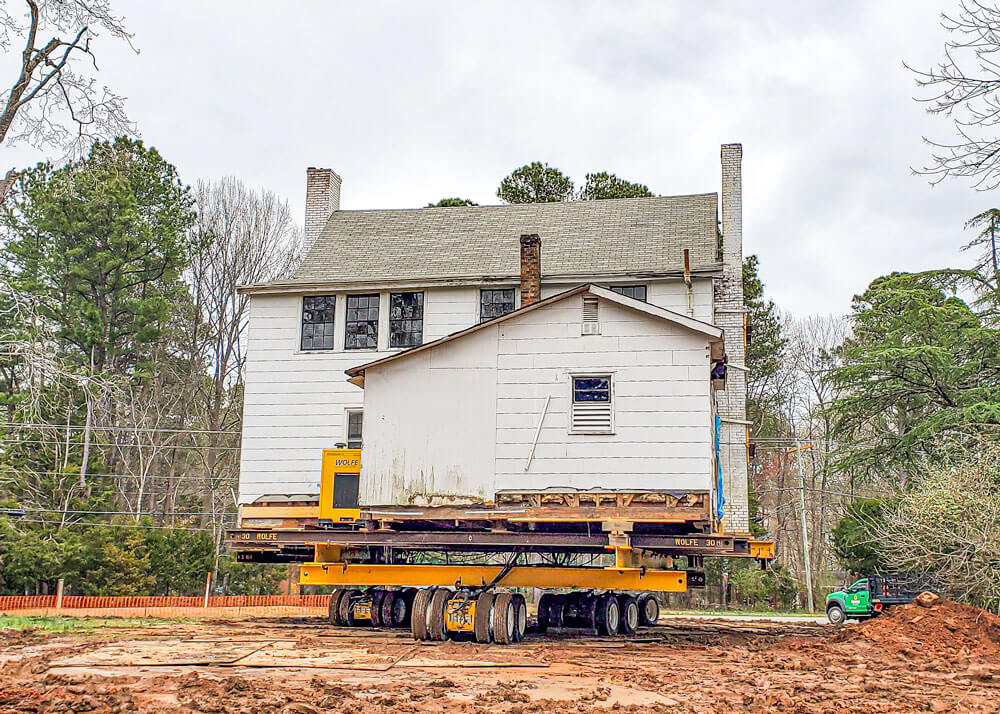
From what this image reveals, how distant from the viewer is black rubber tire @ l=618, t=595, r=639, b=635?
23375mm

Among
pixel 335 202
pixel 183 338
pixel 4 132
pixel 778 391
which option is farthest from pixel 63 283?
pixel 778 391

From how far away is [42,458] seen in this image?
38.4m

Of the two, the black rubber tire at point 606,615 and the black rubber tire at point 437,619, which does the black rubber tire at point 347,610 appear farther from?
the black rubber tire at point 606,615

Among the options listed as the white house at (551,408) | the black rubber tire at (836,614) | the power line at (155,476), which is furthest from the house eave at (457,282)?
the power line at (155,476)

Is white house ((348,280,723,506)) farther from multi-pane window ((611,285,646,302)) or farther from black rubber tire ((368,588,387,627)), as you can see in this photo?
multi-pane window ((611,285,646,302))

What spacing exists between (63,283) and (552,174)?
21.1 meters

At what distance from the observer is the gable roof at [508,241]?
2861cm

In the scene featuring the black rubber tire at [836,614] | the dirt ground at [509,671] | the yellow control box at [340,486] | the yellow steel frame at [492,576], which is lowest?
the black rubber tire at [836,614]

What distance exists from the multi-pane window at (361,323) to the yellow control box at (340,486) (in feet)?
18.0

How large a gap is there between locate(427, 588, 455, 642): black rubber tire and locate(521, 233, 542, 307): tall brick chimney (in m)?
9.00

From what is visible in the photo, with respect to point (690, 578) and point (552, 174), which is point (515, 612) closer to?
point (690, 578)

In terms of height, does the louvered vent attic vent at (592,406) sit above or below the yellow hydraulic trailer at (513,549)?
above

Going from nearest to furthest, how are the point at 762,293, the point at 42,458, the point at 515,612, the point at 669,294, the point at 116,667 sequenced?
the point at 116,667, the point at 515,612, the point at 669,294, the point at 42,458, the point at 762,293

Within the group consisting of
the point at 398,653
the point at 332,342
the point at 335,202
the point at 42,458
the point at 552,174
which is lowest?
the point at 398,653
